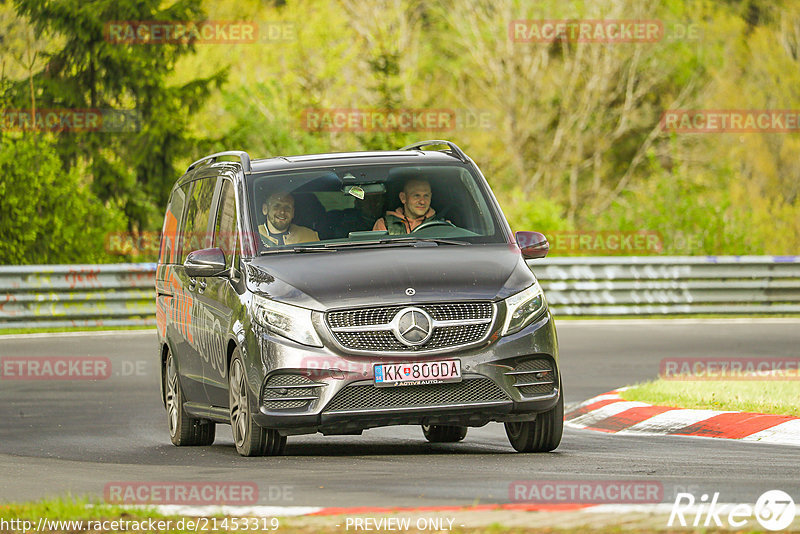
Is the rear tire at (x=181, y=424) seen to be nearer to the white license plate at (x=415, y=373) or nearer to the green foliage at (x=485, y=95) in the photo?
the white license plate at (x=415, y=373)

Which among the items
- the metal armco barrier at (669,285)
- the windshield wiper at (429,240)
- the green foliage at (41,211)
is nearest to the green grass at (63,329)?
the green foliage at (41,211)

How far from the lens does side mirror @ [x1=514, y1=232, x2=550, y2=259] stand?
9.96 metres

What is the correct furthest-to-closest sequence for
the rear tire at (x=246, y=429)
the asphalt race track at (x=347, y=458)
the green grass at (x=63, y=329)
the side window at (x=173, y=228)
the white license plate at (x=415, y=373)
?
1. the green grass at (x=63, y=329)
2. the side window at (x=173, y=228)
3. the rear tire at (x=246, y=429)
4. the white license plate at (x=415, y=373)
5. the asphalt race track at (x=347, y=458)

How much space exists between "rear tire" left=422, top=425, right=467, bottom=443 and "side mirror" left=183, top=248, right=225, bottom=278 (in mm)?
2169

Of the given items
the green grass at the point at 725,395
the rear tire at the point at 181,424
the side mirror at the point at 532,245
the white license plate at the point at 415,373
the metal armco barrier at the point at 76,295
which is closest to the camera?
the white license plate at the point at 415,373

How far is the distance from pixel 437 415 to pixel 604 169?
40173 mm

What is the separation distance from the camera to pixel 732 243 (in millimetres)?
28766

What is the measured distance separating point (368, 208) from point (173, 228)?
8.80 feet

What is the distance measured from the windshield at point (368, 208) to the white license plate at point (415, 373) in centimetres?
115

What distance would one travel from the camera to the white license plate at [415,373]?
8.88 meters

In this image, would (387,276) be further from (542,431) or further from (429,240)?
(542,431)

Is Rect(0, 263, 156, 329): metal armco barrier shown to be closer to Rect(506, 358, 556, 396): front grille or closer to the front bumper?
the front bumper

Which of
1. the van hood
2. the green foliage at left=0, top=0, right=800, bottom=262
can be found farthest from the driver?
the green foliage at left=0, top=0, right=800, bottom=262

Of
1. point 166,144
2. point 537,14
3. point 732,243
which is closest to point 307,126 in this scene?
point 166,144
